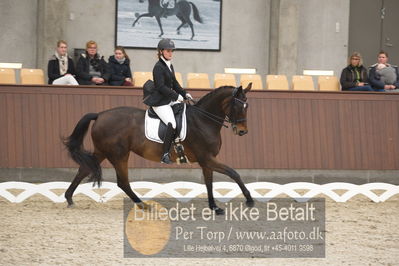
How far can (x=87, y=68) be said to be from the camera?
37.5 ft

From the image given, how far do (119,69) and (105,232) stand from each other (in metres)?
4.67

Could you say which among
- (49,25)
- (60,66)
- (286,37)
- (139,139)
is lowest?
(139,139)

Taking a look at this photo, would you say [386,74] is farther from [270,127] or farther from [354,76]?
[270,127]

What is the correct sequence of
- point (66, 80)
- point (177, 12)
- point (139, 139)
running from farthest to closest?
point (177, 12) < point (66, 80) < point (139, 139)

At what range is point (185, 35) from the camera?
15.7 meters

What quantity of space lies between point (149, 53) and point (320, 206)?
6.97 meters

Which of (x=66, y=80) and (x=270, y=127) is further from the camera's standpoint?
(x=66, y=80)

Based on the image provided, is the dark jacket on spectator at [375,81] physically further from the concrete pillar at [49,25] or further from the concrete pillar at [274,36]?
the concrete pillar at [49,25]

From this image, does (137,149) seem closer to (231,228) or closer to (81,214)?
(81,214)

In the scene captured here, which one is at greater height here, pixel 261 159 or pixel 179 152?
pixel 179 152

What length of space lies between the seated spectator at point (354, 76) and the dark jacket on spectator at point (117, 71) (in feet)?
11.5

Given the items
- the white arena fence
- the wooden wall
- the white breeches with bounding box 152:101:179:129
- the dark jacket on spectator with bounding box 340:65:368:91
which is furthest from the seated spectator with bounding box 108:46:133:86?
the dark jacket on spectator with bounding box 340:65:368:91

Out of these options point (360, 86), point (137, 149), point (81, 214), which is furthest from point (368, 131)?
point (81, 214)

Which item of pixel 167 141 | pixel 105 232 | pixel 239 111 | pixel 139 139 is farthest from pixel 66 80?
pixel 105 232
